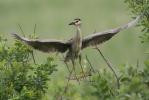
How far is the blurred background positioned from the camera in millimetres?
10680

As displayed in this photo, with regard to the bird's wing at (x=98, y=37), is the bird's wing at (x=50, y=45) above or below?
below

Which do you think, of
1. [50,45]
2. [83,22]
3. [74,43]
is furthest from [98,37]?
[83,22]

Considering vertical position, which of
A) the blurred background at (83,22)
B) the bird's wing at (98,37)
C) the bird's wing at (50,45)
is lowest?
the bird's wing at (50,45)

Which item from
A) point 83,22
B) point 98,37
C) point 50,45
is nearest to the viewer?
point 50,45

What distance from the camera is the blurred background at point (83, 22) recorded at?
1068 cm

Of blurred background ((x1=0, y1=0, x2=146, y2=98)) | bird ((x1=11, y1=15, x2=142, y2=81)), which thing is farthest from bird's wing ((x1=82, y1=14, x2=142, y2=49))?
blurred background ((x1=0, y1=0, x2=146, y2=98))

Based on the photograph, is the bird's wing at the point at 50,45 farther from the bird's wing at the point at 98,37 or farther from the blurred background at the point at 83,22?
the blurred background at the point at 83,22

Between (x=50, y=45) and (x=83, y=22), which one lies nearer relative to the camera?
(x=50, y=45)

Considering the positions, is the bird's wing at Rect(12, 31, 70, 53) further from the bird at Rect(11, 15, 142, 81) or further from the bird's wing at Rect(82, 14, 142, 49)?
the bird's wing at Rect(82, 14, 142, 49)

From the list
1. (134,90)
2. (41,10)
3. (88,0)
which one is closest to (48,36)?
(41,10)

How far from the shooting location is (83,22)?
13.4 m

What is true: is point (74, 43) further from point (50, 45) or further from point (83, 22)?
point (83, 22)

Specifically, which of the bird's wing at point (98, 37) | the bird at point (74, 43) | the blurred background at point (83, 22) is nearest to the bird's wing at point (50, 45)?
the bird at point (74, 43)

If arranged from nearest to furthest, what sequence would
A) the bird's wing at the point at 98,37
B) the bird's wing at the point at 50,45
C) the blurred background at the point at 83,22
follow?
the bird's wing at the point at 50,45
the bird's wing at the point at 98,37
the blurred background at the point at 83,22
